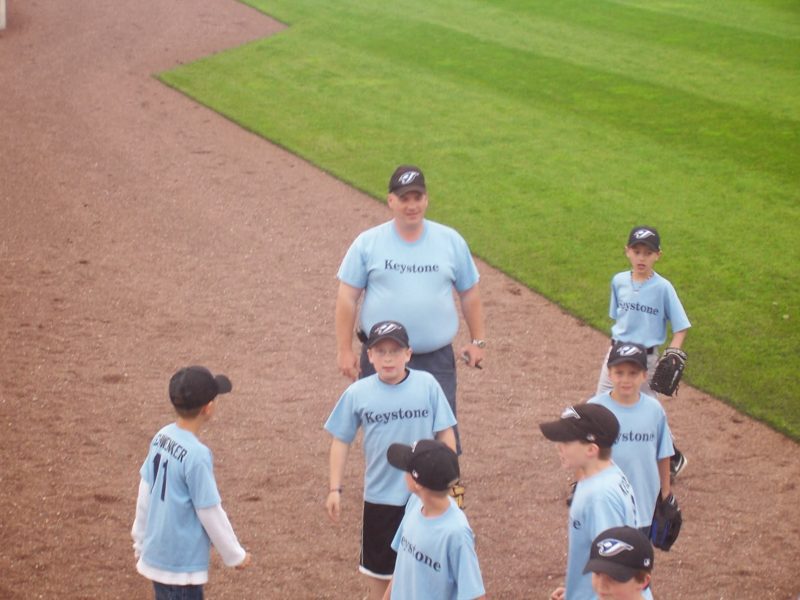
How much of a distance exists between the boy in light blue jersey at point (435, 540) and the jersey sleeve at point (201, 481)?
2.79ft

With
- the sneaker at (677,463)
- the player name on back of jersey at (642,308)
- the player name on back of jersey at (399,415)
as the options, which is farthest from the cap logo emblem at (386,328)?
the sneaker at (677,463)

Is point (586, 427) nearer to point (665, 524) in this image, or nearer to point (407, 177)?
point (665, 524)

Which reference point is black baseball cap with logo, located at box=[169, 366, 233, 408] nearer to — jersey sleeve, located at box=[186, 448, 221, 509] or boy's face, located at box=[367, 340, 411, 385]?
jersey sleeve, located at box=[186, 448, 221, 509]

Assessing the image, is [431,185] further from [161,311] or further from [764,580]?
[764,580]

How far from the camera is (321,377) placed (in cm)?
880

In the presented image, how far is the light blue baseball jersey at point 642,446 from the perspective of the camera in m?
5.67

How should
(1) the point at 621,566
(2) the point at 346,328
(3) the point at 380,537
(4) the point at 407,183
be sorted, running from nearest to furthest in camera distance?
(1) the point at 621,566 → (3) the point at 380,537 → (4) the point at 407,183 → (2) the point at 346,328

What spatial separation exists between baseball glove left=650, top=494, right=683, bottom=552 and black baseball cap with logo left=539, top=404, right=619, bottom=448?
1.27 metres

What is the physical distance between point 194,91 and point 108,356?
7.87 metres

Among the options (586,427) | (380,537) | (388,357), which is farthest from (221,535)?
(586,427)

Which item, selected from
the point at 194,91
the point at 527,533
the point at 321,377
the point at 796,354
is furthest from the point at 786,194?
the point at 194,91

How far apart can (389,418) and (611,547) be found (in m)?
1.64

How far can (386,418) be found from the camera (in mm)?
5379

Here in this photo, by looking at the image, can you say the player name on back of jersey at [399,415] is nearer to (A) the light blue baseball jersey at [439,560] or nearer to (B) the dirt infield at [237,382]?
(A) the light blue baseball jersey at [439,560]
